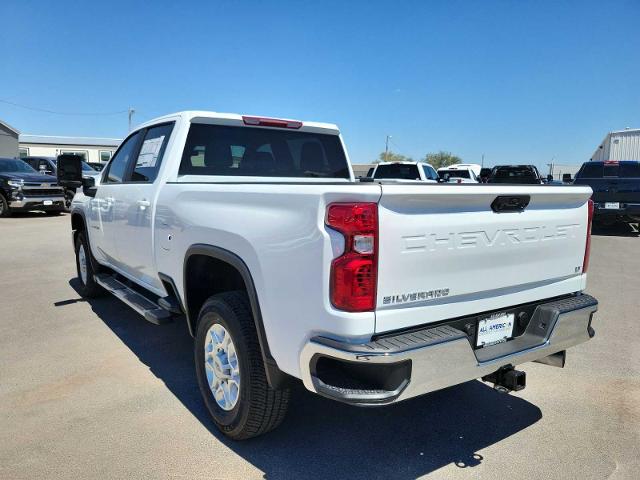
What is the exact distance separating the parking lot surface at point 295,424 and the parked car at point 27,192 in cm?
1244

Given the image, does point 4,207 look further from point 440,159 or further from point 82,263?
point 440,159

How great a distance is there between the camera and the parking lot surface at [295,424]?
279 cm

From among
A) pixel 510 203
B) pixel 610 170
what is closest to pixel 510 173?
pixel 610 170

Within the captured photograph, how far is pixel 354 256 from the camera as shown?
2.18 meters

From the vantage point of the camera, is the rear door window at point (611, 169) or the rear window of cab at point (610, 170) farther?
the rear door window at point (611, 169)

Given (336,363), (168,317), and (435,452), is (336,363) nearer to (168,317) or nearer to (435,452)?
(435,452)

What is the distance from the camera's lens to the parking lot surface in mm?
2785

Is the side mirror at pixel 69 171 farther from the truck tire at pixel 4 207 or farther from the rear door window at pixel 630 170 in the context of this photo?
the rear door window at pixel 630 170

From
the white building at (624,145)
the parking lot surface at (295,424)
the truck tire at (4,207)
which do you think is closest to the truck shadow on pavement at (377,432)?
the parking lot surface at (295,424)

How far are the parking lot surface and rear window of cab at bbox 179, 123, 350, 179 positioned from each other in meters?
1.72

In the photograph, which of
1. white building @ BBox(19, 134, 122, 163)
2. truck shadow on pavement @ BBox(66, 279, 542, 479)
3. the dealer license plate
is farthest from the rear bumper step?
white building @ BBox(19, 134, 122, 163)

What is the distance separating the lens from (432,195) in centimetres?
231

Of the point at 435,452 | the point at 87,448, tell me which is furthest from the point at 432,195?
the point at 87,448

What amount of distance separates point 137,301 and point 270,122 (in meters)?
1.94
